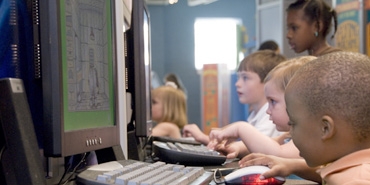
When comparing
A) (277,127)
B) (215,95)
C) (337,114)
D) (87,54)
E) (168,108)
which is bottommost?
(215,95)

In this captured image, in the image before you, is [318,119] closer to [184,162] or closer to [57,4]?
[57,4]

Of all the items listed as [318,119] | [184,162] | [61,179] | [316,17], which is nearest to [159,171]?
[61,179]

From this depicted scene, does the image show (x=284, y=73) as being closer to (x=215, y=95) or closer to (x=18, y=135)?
(x=18, y=135)

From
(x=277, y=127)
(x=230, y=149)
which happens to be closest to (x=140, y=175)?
(x=277, y=127)

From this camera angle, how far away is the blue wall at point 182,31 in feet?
27.8

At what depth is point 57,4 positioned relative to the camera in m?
0.78

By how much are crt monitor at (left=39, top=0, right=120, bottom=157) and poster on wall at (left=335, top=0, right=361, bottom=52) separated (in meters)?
3.35

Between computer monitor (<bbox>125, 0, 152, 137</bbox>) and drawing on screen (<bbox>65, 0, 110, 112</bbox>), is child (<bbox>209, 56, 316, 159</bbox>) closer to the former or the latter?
computer monitor (<bbox>125, 0, 152, 137</bbox>)

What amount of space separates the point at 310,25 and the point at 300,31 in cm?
6

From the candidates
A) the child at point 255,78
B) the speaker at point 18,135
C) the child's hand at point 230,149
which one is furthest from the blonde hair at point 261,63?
the speaker at point 18,135

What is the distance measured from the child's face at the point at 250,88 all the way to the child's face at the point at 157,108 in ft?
3.97

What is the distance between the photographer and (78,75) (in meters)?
0.87

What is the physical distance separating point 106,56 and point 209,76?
Result: 637cm

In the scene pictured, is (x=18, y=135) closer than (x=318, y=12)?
Yes
